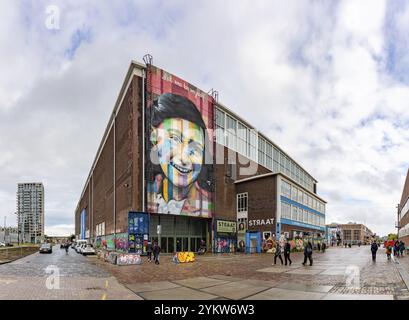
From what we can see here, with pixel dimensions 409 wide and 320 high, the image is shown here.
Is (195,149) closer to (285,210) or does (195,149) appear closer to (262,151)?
(285,210)

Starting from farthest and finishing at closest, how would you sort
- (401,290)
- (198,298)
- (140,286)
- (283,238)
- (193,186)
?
(283,238), (193,186), (140,286), (401,290), (198,298)

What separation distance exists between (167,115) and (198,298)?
3309 cm

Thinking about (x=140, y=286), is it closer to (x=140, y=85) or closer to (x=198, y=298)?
(x=198, y=298)

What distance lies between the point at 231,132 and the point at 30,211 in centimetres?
11341

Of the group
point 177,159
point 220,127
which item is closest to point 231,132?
point 220,127

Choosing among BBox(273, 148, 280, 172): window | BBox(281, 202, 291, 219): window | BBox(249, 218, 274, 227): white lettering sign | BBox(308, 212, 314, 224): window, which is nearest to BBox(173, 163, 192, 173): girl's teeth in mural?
BBox(249, 218, 274, 227): white lettering sign

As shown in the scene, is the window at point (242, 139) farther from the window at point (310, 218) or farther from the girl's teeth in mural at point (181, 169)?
the window at point (310, 218)

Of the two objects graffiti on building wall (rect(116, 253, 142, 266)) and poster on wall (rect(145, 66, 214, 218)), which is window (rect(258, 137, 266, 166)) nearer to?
poster on wall (rect(145, 66, 214, 218))

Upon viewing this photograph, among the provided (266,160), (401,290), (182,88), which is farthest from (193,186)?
(401,290)

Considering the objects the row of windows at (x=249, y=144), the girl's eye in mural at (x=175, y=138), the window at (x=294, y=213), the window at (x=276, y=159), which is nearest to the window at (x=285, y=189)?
the window at (x=294, y=213)

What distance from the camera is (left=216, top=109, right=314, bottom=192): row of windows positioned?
5366cm

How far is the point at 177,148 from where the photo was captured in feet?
142

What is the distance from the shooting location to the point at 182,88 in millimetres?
45188
